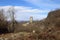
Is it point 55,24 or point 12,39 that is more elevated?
point 55,24

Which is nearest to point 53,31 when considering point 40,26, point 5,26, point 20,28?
point 40,26

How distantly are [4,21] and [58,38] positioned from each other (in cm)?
2096

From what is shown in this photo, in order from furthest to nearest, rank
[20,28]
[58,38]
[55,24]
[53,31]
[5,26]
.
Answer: [5,26] < [20,28] < [55,24] < [53,31] < [58,38]

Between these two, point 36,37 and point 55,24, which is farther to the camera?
point 55,24

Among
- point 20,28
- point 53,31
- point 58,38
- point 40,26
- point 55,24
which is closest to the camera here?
point 58,38

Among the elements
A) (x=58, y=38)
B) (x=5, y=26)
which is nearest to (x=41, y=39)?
(x=58, y=38)

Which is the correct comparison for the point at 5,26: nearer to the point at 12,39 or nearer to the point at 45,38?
the point at 12,39

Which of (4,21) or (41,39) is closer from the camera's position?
(41,39)

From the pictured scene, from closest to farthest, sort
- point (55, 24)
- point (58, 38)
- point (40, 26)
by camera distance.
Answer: point (58, 38) → point (55, 24) → point (40, 26)

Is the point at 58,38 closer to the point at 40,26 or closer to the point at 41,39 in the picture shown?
the point at 41,39

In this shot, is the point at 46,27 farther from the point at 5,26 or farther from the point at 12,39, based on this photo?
the point at 5,26

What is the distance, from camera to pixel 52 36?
61.3ft

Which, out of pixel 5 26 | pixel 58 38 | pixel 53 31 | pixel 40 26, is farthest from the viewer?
pixel 5 26

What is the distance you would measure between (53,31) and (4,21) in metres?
19.2
